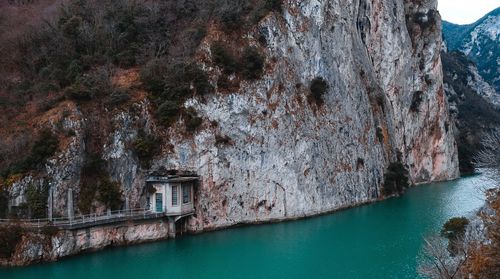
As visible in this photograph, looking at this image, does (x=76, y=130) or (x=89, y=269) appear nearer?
(x=89, y=269)

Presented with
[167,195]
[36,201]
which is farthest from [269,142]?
[36,201]

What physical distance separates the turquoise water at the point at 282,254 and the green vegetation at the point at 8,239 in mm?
1321

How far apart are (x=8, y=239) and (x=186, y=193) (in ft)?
43.0

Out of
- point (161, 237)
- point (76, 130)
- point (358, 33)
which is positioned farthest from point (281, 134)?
point (358, 33)

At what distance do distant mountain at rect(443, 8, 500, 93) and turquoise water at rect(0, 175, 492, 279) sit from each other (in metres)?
130

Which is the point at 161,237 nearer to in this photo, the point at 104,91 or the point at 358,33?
the point at 104,91

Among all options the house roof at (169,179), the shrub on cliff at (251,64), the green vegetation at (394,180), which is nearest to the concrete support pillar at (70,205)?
the house roof at (169,179)

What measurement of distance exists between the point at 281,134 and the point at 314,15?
46.9 feet

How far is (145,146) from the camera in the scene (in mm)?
37938

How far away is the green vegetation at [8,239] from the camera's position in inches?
1197

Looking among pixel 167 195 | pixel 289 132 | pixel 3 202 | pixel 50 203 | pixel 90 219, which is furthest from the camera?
pixel 289 132

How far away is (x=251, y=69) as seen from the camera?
144ft

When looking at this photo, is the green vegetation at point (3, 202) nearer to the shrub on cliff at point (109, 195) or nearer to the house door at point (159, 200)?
the shrub on cliff at point (109, 195)

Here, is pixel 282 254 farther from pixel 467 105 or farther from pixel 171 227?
pixel 467 105
